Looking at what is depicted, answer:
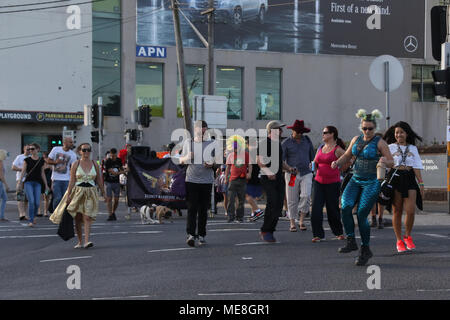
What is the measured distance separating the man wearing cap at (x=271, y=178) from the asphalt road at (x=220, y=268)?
33 cm

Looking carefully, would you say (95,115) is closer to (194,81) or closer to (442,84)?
(442,84)

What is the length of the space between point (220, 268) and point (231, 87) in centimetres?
3340

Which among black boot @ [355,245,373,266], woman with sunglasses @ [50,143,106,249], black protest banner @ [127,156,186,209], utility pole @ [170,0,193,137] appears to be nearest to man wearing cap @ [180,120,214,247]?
woman with sunglasses @ [50,143,106,249]

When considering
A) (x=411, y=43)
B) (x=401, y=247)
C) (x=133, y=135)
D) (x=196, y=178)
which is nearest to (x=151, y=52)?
(x=133, y=135)

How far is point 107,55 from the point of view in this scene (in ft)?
132

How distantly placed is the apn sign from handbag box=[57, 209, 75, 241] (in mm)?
28905

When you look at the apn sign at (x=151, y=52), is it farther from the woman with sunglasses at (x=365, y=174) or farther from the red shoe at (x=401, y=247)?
the woman with sunglasses at (x=365, y=174)

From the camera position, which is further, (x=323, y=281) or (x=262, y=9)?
(x=262, y=9)

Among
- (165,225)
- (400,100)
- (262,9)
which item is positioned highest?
(262,9)

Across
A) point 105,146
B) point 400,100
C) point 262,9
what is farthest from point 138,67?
point 400,100

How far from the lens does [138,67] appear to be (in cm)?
4075

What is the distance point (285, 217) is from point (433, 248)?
6672 mm
